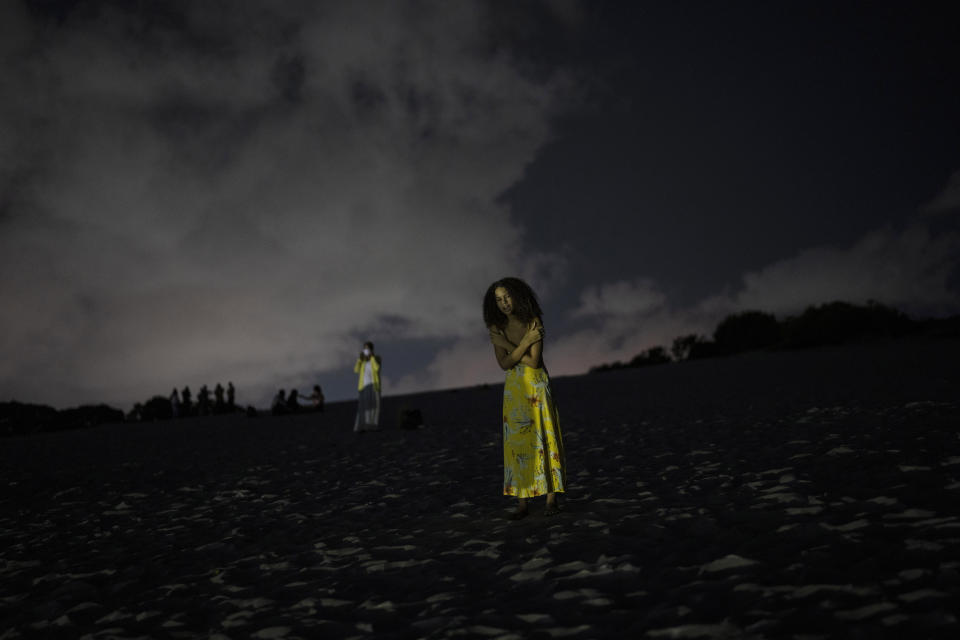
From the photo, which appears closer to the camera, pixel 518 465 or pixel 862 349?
pixel 518 465

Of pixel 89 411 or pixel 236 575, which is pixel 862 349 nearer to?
pixel 236 575

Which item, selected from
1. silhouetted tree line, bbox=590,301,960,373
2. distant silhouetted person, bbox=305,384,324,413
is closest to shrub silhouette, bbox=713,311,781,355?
silhouetted tree line, bbox=590,301,960,373

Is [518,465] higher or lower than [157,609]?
higher

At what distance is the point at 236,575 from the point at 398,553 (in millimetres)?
1582

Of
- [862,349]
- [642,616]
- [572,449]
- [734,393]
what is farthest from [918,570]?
[862,349]

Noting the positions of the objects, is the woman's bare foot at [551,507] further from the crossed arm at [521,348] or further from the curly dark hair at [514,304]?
the curly dark hair at [514,304]

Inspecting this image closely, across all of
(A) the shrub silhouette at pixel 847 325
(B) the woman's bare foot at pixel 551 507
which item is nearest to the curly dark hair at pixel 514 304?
(B) the woman's bare foot at pixel 551 507

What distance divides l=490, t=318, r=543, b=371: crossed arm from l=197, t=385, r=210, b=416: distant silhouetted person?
4299 centimetres

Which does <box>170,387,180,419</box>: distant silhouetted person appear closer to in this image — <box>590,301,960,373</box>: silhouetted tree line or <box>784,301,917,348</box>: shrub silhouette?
<box>590,301,960,373</box>: silhouetted tree line

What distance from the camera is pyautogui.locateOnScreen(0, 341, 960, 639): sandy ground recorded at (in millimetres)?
3982

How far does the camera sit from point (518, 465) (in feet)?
21.6

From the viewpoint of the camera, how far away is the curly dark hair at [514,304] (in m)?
6.58

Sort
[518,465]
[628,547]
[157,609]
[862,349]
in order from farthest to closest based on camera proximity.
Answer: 1. [862,349]
2. [518,465]
3. [628,547]
4. [157,609]

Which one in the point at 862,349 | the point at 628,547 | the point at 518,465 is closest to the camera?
the point at 628,547
